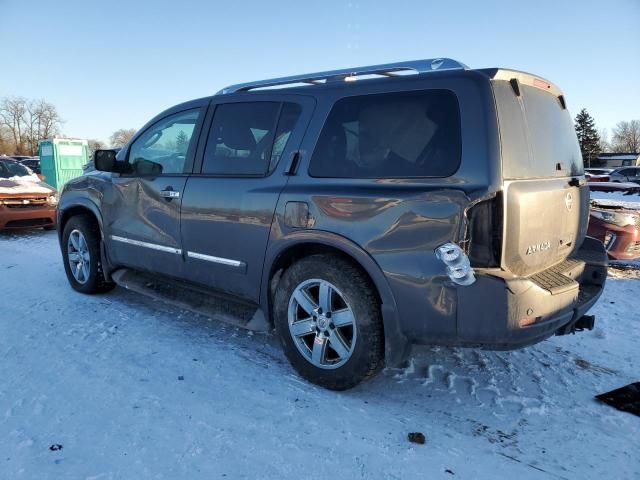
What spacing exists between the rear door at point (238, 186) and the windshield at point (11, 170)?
27.7 ft

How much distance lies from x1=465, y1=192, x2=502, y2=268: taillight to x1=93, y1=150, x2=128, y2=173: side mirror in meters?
3.20

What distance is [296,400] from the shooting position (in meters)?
2.79

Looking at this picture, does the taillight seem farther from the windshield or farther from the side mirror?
the windshield

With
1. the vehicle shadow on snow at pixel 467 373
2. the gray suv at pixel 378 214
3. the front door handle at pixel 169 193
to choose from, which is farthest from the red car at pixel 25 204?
the vehicle shadow on snow at pixel 467 373

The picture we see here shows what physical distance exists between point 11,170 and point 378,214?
10.4m

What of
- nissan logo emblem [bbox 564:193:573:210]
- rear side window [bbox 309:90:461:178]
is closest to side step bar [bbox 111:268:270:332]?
rear side window [bbox 309:90:461:178]

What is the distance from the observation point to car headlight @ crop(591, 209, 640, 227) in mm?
5832

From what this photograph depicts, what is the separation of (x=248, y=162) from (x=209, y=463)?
1.98 metres

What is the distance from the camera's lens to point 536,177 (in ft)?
8.67

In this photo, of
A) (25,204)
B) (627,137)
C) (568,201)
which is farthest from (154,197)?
(627,137)

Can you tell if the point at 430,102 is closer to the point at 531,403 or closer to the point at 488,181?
the point at 488,181

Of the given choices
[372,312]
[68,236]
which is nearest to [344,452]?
[372,312]

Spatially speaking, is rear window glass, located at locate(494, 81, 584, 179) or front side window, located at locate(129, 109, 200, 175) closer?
rear window glass, located at locate(494, 81, 584, 179)

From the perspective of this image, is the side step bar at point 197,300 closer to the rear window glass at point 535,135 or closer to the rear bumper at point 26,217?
the rear window glass at point 535,135
